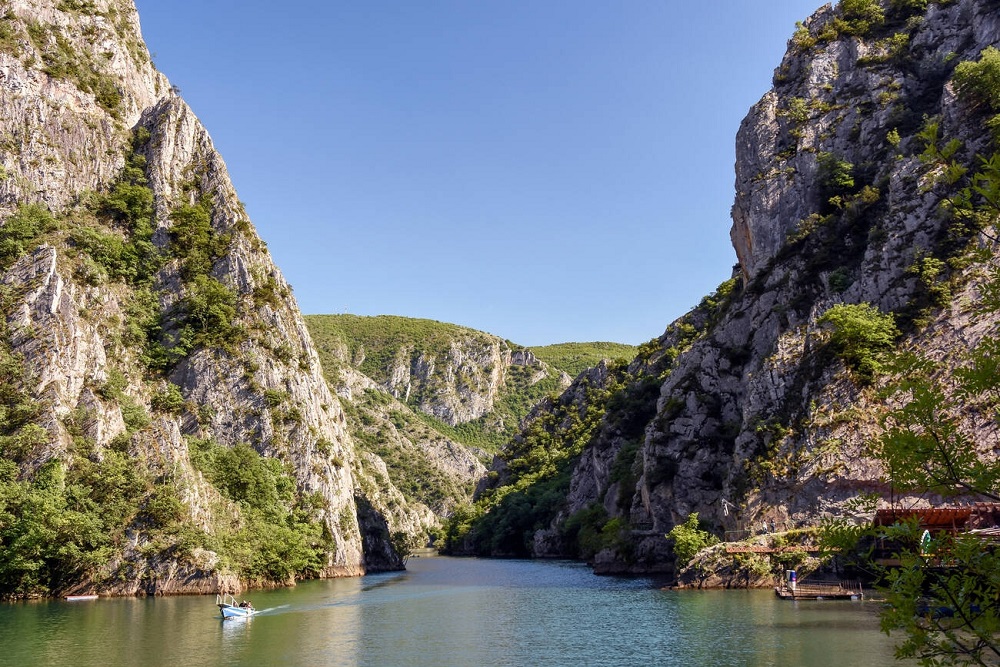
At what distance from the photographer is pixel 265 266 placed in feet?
321

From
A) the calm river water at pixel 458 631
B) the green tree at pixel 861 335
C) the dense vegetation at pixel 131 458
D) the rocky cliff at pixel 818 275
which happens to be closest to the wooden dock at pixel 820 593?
the calm river water at pixel 458 631

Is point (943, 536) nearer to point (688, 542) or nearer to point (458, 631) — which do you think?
point (458, 631)

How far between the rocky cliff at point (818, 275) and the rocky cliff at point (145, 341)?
4118 cm

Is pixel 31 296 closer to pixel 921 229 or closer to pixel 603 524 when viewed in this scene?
pixel 603 524

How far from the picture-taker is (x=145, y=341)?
82.1 meters

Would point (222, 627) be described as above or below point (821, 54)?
below

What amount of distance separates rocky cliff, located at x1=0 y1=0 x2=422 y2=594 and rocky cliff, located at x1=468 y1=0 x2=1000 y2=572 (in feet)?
135

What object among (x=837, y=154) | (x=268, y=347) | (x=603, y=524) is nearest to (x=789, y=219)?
(x=837, y=154)

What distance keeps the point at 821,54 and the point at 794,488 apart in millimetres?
59436

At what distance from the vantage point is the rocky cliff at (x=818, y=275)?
67.5 meters

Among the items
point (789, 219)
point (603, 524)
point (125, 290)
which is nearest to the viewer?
point (125, 290)

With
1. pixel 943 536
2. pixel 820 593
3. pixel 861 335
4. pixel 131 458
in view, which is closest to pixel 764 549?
pixel 820 593

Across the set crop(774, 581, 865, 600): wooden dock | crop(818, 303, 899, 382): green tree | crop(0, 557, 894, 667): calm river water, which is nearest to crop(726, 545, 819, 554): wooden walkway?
crop(0, 557, 894, 667): calm river water

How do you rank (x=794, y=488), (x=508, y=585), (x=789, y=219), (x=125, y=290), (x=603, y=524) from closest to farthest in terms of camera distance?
1. (x=794, y=488)
2. (x=508, y=585)
3. (x=125, y=290)
4. (x=789, y=219)
5. (x=603, y=524)
